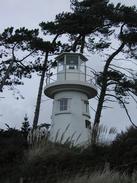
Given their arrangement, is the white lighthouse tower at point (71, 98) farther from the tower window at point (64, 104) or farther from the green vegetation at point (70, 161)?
the green vegetation at point (70, 161)

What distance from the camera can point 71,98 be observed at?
26.9 meters

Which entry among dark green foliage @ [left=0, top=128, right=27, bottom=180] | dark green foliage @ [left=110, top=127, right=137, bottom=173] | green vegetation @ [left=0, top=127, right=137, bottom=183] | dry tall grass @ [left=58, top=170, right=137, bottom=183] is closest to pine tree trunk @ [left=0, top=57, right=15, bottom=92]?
dark green foliage @ [left=0, top=128, right=27, bottom=180]

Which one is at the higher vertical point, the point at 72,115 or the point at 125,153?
the point at 72,115

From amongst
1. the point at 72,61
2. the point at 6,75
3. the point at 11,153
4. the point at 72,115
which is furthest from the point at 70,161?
the point at 6,75

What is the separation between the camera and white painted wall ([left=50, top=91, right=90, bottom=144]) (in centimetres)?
2633

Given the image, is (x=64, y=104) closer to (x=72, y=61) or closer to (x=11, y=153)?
(x=72, y=61)

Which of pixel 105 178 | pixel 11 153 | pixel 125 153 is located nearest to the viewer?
pixel 105 178

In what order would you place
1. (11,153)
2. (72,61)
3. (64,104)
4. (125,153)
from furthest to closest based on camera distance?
(72,61) → (64,104) → (11,153) → (125,153)

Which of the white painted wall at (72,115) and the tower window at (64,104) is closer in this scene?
the white painted wall at (72,115)

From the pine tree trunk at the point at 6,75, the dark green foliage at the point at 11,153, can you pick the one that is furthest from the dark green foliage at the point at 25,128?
the pine tree trunk at the point at 6,75

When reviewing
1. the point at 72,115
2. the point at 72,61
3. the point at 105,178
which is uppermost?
the point at 72,61

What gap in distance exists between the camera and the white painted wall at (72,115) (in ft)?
86.4

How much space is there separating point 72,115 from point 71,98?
88 cm

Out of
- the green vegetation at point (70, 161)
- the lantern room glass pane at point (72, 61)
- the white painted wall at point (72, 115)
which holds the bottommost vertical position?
the green vegetation at point (70, 161)
